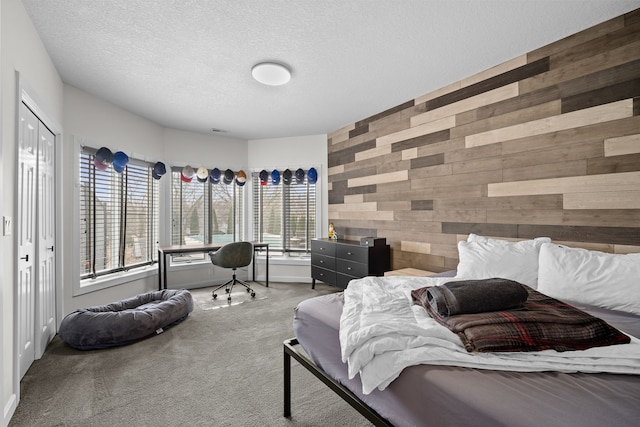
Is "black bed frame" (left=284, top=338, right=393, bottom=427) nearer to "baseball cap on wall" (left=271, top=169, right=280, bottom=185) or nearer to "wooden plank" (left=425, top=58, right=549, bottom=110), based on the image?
"wooden plank" (left=425, top=58, right=549, bottom=110)

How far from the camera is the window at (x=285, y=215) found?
5.62 metres

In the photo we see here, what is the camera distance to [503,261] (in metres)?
2.34

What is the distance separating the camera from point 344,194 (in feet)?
16.6

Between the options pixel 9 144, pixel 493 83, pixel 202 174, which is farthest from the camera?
pixel 202 174

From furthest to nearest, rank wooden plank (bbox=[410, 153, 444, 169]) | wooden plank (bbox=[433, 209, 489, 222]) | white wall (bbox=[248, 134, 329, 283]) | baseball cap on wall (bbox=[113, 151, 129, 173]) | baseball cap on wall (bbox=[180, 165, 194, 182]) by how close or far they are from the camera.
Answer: white wall (bbox=[248, 134, 329, 283]) → baseball cap on wall (bbox=[180, 165, 194, 182]) → baseball cap on wall (bbox=[113, 151, 129, 173]) → wooden plank (bbox=[410, 153, 444, 169]) → wooden plank (bbox=[433, 209, 489, 222])

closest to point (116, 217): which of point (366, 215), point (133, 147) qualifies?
point (133, 147)

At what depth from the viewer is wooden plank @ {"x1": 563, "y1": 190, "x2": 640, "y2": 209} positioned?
2.21 meters

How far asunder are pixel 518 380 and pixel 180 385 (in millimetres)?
2181

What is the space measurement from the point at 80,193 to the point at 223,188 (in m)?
2.29

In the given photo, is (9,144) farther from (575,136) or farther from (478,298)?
(575,136)

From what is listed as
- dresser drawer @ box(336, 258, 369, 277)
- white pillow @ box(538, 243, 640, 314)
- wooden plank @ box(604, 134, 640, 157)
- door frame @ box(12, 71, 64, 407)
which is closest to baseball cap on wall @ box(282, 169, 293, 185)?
dresser drawer @ box(336, 258, 369, 277)

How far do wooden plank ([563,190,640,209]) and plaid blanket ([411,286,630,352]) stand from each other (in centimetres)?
146

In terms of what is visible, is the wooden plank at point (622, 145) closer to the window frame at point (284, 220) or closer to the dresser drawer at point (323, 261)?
the dresser drawer at point (323, 261)

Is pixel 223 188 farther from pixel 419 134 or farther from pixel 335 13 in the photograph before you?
pixel 335 13
